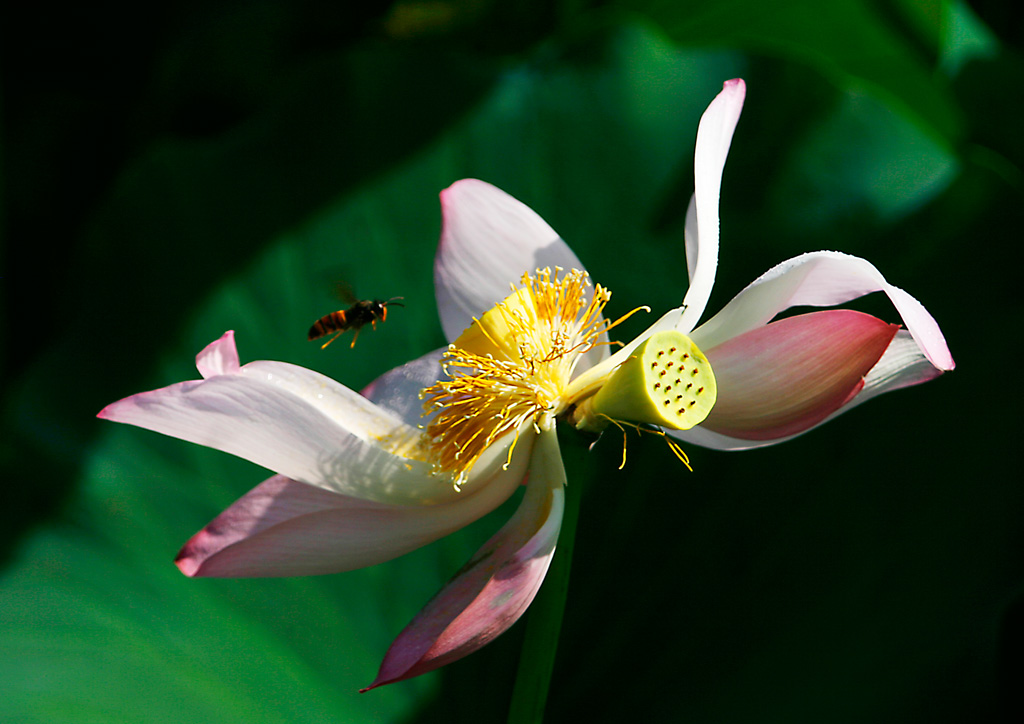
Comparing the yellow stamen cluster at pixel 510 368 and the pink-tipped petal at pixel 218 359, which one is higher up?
the pink-tipped petal at pixel 218 359

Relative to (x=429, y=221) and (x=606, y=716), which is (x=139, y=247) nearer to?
(x=429, y=221)

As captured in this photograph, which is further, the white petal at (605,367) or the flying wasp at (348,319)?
the flying wasp at (348,319)

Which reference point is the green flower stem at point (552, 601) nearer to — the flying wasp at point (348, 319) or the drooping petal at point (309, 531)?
the drooping petal at point (309, 531)

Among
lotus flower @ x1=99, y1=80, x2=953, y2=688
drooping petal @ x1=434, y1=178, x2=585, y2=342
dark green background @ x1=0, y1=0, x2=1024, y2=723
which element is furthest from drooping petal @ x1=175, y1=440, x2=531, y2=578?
dark green background @ x1=0, y1=0, x2=1024, y2=723

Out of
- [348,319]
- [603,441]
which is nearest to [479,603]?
[348,319]

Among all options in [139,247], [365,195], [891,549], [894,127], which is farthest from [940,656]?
[139,247]

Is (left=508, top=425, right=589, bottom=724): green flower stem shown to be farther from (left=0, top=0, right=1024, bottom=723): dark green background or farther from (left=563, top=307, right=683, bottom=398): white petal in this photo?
(left=0, top=0, right=1024, bottom=723): dark green background

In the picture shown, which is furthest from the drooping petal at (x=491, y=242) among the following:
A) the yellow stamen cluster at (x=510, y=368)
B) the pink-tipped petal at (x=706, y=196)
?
the pink-tipped petal at (x=706, y=196)
